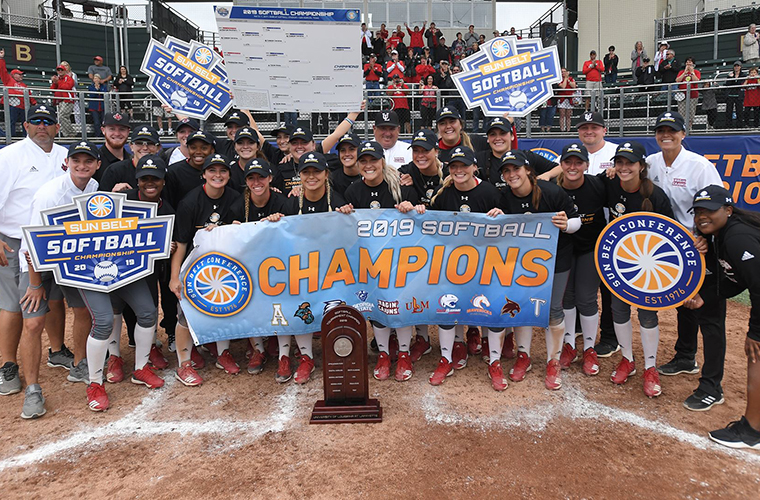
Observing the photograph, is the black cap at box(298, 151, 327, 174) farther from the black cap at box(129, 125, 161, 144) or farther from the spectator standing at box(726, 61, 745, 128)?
the spectator standing at box(726, 61, 745, 128)

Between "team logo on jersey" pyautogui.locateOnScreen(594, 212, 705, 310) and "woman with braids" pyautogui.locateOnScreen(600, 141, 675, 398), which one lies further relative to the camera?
"woman with braids" pyautogui.locateOnScreen(600, 141, 675, 398)

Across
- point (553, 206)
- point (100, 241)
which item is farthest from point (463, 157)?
point (100, 241)

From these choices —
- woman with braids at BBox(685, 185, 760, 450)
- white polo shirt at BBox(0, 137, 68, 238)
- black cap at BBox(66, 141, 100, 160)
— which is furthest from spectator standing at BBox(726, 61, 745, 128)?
white polo shirt at BBox(0, 137, 68, 238)

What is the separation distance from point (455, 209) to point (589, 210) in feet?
4.35

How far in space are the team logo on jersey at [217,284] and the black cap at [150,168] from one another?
3.01 feet

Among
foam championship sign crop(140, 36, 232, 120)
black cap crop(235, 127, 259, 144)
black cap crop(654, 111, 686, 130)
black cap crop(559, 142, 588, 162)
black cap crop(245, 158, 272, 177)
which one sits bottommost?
black cap crop(245, 158, 272, 177)

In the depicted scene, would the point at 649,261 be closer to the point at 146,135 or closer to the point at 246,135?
the point at 246,135

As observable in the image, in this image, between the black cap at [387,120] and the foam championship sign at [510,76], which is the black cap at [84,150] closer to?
the black cap at [387,120]

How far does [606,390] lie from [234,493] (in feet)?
11.8

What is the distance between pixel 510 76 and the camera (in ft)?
27.9

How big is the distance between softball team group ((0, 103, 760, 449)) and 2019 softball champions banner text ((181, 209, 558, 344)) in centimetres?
18

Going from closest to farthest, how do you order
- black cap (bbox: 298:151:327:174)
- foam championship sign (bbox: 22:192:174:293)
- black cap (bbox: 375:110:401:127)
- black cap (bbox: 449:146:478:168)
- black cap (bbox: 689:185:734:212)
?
black cap (bbox: 689:185:734:212)
foam championship sign (bbox: 22:192:174:293)
black cap (bbox: 449:146:478:168)
black cap (bbox: 298:151:327:174)
black cap (bbox: 375:110:401:127)

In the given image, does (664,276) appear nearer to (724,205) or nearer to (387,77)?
(724,205)

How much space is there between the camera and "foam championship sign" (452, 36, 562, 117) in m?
8.32
